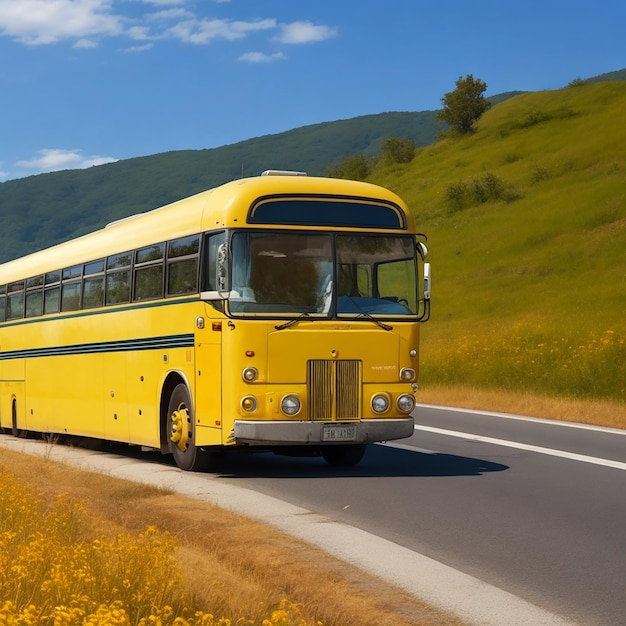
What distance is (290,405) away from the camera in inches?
561

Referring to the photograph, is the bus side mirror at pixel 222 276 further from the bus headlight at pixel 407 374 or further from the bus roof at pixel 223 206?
the bus headlight at pixel 407 374

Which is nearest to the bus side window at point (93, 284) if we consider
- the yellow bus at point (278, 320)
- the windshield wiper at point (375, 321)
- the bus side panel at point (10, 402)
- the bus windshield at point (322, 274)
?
the yellow bus at point (278, 320)

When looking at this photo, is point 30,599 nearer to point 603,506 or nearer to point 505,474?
point 603,506

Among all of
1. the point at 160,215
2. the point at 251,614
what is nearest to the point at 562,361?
the point at 160,215

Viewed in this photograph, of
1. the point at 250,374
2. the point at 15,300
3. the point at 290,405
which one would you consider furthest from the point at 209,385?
the point at 15,300

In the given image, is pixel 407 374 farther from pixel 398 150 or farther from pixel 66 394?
pixel 398 150

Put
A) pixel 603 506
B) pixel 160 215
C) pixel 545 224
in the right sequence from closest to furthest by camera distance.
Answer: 1. pixel 603 506
2. pixel 160 215
3. pixel 545 224

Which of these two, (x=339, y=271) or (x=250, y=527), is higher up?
(x=339, y=271)

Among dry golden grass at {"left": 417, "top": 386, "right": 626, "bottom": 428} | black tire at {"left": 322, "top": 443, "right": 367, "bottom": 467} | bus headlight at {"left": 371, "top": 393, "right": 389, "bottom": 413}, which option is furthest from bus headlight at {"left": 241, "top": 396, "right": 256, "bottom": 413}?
dry golden grass at {"left": 417, "top": 386, "right": 626, "bottom": 428}

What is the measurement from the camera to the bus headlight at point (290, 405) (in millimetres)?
14219

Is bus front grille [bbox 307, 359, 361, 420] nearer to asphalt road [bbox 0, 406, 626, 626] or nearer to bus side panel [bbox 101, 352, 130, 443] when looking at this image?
asphalt road [bbox 0, 406, 626, 626]

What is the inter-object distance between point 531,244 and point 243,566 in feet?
202

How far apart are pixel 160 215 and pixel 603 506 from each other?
743cm

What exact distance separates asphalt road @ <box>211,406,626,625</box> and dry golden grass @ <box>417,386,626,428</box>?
3.59 metres
